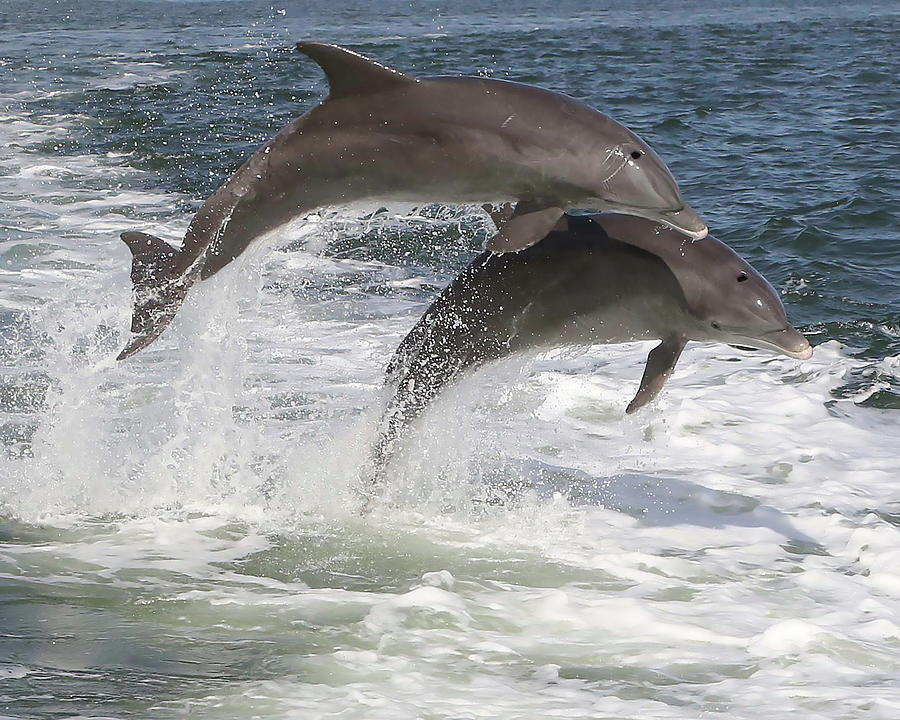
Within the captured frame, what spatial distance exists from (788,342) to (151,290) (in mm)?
3313

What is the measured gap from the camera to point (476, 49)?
31.6 meters

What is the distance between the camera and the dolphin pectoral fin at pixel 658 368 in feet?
23.5

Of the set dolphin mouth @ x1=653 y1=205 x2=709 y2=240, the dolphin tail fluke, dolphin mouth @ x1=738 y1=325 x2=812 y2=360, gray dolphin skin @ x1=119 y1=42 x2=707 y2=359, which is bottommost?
dolphin mouth @ x1=738 y1=325 x2=812 y2=360

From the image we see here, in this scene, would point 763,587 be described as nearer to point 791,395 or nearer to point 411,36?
point 791,395

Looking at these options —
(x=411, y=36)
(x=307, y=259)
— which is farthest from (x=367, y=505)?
(x=411, y=36)

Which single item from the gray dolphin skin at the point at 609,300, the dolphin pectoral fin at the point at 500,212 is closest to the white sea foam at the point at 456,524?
the gray dolphin skin at the point at 609,300

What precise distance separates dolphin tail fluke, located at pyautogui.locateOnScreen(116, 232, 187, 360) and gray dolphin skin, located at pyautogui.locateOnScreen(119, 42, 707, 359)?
14 millimetres

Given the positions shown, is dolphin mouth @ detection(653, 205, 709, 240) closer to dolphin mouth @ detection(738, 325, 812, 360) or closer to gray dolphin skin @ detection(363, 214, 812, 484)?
gray dolphin skin @ detection(363, 214, 812, 484)

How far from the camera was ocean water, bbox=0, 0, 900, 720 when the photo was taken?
550 centimetres

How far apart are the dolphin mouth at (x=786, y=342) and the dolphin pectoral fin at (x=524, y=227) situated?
1316 mm

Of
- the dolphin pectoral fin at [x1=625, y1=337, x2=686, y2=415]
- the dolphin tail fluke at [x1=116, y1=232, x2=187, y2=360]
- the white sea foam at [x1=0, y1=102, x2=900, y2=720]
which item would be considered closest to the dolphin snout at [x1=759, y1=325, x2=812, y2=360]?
the dolphin pectoral fin at [x1=625, y1=337, x2=686, y2=415]

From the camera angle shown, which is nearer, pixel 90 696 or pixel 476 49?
pixel 90 696

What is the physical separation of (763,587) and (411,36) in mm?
30394

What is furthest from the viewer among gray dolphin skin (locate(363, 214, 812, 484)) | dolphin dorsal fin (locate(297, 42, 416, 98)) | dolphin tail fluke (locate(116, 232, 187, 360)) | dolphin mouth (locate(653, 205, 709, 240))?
gray dolphin skin (locate(363, 214, 812, 484))
